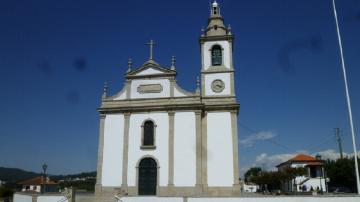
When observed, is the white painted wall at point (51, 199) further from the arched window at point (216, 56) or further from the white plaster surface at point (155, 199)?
the arched window at point (216, 56)

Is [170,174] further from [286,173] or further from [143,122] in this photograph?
[286,173]

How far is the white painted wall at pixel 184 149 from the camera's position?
974 inches

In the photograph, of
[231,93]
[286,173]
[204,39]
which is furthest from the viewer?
[286,173]

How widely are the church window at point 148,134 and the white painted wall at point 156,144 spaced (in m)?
0.27

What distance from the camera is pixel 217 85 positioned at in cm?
2698

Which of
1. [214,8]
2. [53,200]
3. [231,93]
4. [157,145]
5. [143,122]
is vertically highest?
[214,8]

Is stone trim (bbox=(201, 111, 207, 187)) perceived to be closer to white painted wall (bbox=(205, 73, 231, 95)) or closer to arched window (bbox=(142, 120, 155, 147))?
white painted wall (bbox=(205, 73, 231, 95))

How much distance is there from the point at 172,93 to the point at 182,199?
9.80 metres

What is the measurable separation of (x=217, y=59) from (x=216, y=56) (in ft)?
0.92

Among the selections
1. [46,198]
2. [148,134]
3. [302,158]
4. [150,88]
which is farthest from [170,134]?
[302,158]

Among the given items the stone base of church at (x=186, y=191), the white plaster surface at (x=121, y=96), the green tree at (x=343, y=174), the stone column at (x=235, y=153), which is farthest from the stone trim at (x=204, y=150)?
the green tree at (x=343, y=174)

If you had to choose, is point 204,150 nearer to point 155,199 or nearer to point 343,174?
point 155,199

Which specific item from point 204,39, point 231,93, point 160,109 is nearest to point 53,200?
point 160,109

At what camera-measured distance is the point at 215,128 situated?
25734 mm
